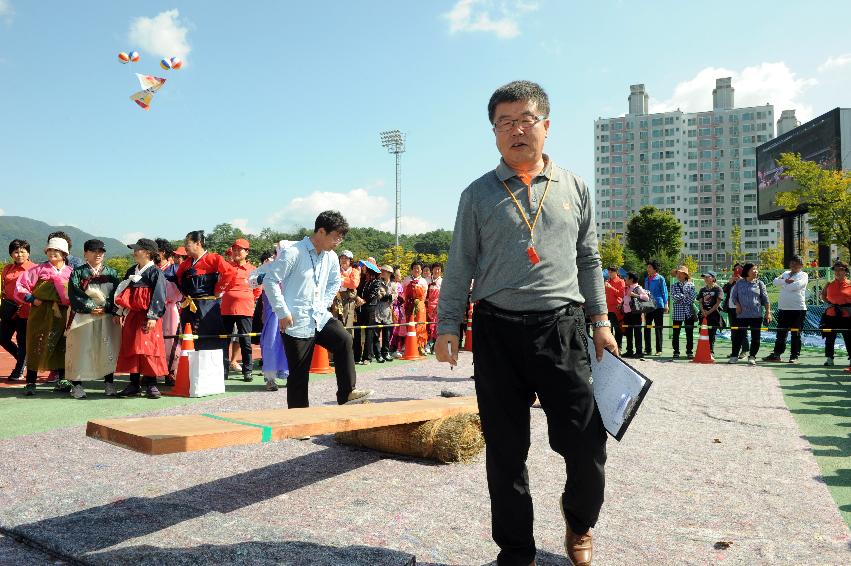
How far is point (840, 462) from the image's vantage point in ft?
16.4

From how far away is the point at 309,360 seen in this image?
221 inches

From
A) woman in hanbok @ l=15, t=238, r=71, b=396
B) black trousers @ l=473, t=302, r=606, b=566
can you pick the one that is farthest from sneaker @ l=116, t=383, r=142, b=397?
black trousers @ l=473, t=302, r=606, b=566

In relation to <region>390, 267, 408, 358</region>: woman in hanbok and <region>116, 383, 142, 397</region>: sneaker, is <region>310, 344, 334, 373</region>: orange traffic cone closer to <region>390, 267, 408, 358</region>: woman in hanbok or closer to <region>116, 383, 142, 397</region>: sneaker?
<region>390, 267, 408, 358</region>: woman in hanbok

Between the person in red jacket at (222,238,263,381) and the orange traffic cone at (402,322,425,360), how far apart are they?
4023 mm

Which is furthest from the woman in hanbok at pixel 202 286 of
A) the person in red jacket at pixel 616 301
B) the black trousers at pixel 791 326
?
A: the black trousers at pixel 791 326

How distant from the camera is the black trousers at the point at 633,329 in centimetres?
1405

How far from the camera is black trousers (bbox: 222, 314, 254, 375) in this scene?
10109 millimetres

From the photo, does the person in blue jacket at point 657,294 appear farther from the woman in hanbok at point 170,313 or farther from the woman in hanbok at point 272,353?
the woman in hanbok at point 170,313

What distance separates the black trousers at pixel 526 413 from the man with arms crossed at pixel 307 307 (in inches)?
116

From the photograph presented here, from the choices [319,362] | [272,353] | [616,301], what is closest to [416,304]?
[319,362]

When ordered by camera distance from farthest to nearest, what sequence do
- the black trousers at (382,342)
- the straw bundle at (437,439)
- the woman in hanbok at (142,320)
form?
the black trousers at (382,342) → the woman in hanbok at (142,320) → the straw bundle at (437,439)

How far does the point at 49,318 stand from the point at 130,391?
1.51 meters

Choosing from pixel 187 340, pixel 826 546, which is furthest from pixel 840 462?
pixel 187 340

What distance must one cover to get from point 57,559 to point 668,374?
9.73 metres
